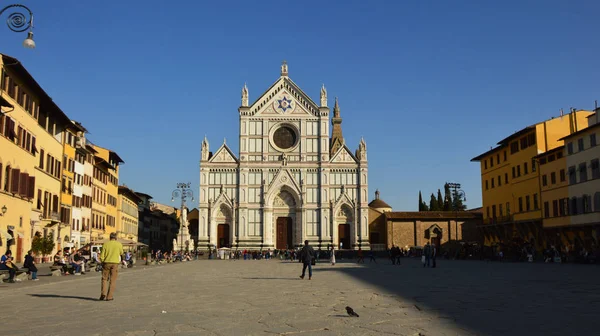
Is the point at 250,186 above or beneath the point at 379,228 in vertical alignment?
above

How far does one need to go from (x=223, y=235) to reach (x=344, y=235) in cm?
1475

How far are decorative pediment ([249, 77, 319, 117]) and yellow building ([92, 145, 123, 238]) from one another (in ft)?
61.1

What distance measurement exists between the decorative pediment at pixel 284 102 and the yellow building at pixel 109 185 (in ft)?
61.1

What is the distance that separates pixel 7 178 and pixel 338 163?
45.9 metres

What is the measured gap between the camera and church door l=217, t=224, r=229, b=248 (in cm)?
7012

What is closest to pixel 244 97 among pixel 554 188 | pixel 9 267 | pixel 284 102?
pixel 284 102

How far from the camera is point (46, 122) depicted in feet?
121

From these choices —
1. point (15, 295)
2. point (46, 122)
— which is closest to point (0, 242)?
point (46, 122)

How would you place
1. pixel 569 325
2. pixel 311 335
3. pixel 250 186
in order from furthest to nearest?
pixel 250 186 < pixel 569 325 < pixel 311 335

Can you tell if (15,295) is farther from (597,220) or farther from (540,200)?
(540,200)

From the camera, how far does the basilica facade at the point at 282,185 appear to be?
228 feet

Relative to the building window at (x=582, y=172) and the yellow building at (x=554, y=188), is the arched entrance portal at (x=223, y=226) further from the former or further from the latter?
the building window at (x=582, y=172)

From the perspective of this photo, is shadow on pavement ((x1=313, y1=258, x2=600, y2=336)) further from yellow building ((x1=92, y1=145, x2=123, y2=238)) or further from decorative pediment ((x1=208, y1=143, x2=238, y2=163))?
decorative pediment ((x1=208, y1=143, x2=238, y2=163))

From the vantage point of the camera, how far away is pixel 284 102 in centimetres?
7194
